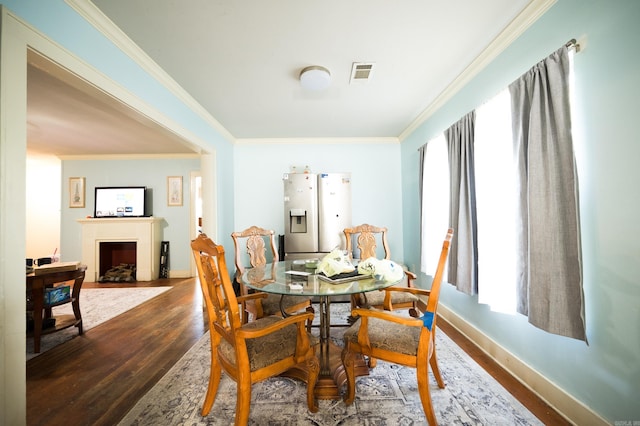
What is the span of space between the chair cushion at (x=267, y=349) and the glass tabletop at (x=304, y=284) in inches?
10.1

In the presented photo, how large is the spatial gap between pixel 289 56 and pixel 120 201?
5022 millimetres

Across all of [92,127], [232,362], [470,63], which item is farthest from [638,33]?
[92,127]

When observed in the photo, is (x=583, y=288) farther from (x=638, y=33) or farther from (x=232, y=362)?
(x=232, y=362)

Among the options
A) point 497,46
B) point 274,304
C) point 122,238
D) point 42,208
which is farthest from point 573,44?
point 42,208

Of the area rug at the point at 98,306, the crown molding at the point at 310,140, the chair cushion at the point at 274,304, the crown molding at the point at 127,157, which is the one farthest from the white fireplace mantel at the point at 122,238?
the chair cushion at the point at 274,304

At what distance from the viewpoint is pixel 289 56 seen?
2.09 meters

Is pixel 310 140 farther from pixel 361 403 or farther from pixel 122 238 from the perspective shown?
pixel 122 238

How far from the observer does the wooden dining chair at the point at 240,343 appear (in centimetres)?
121

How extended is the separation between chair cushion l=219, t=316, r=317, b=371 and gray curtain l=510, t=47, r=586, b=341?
1481 millimetres

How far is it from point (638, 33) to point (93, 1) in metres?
2.90

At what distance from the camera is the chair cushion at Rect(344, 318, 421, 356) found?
138cm

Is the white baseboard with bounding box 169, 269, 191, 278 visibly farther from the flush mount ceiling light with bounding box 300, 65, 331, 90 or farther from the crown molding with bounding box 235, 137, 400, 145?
the flush mount ceiling light with bounding box 300, 65, 331, 90

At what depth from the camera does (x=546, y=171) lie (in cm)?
147

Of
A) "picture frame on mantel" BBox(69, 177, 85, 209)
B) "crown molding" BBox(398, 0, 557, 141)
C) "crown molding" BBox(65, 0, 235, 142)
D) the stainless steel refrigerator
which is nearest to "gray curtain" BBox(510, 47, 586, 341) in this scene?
"crown molding" BBox(398, 0, 557, 141)
